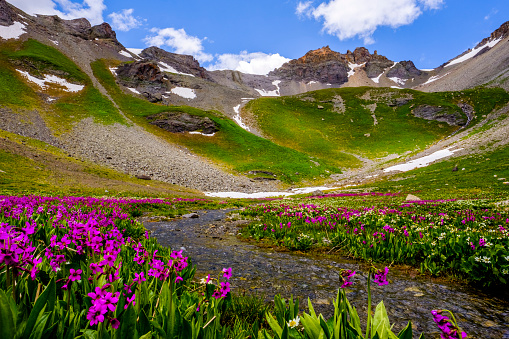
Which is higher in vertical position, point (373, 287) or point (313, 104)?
point (313, 104)

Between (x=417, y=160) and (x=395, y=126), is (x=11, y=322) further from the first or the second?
(x=395, y=126)

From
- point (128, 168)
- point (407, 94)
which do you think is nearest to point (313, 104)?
point (407, 94)

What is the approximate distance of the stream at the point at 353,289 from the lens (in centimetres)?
375

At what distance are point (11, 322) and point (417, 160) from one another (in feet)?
241

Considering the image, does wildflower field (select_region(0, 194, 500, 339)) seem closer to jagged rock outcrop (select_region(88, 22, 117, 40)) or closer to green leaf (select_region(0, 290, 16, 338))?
green leaf (select_region(0, 290, 16, 338))

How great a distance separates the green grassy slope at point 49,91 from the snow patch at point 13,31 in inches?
230

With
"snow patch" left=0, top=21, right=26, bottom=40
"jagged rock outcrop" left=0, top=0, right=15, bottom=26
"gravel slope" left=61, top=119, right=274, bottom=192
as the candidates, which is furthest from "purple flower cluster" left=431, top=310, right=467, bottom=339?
"jagged rock outcrop" left=0, top=0, right=15, bottom=26

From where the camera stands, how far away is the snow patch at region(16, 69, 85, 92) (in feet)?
251

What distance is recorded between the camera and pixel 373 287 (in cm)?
496

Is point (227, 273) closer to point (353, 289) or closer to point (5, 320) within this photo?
point (5, 320)

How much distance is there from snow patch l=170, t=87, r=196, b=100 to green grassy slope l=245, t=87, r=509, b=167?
93.4 feet

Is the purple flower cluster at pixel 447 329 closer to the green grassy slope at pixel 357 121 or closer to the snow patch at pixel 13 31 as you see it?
the green grassy slope at pixel 357 121

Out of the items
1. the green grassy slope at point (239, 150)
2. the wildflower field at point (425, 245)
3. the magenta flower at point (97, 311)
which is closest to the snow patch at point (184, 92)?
the green grassy slope at point (239, 150)

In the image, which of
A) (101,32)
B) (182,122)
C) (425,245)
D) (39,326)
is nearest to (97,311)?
(39,326)
